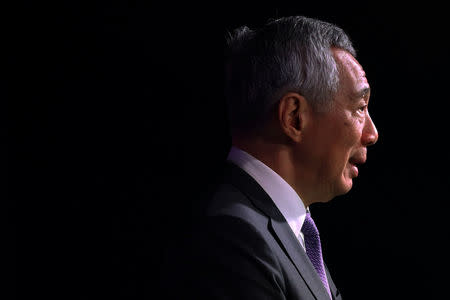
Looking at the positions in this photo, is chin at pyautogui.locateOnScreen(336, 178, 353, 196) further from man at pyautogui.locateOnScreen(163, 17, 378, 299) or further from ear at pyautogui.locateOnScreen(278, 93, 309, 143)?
ear at pyautogui.locateOnScreen(278, 93, 309, 143)

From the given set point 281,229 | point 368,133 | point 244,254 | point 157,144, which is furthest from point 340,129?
point 157,144

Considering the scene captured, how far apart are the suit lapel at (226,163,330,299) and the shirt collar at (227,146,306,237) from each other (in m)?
0.01

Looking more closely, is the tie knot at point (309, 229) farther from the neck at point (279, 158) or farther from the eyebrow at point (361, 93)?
the eyebrow at point (361, 93)

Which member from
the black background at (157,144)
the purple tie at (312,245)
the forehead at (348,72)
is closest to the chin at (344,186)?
the purple tie at (312,245)

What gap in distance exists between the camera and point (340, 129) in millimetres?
1228

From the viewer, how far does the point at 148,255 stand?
6.16 feet

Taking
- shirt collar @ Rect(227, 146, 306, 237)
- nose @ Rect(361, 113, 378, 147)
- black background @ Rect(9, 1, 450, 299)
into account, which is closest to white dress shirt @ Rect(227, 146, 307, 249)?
shirt collar @ Rect(227, 146, 306, 237)

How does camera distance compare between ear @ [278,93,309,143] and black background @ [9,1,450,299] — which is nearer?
ear @ [278,93,309,143]

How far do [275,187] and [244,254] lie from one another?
0.21 metres

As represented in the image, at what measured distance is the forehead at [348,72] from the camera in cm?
123

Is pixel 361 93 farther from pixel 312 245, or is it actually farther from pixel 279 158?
pixel 312 245

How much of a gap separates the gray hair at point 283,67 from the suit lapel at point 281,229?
12cm

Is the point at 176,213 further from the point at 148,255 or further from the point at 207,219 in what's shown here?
the point at 207,219

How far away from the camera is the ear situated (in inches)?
46.9
